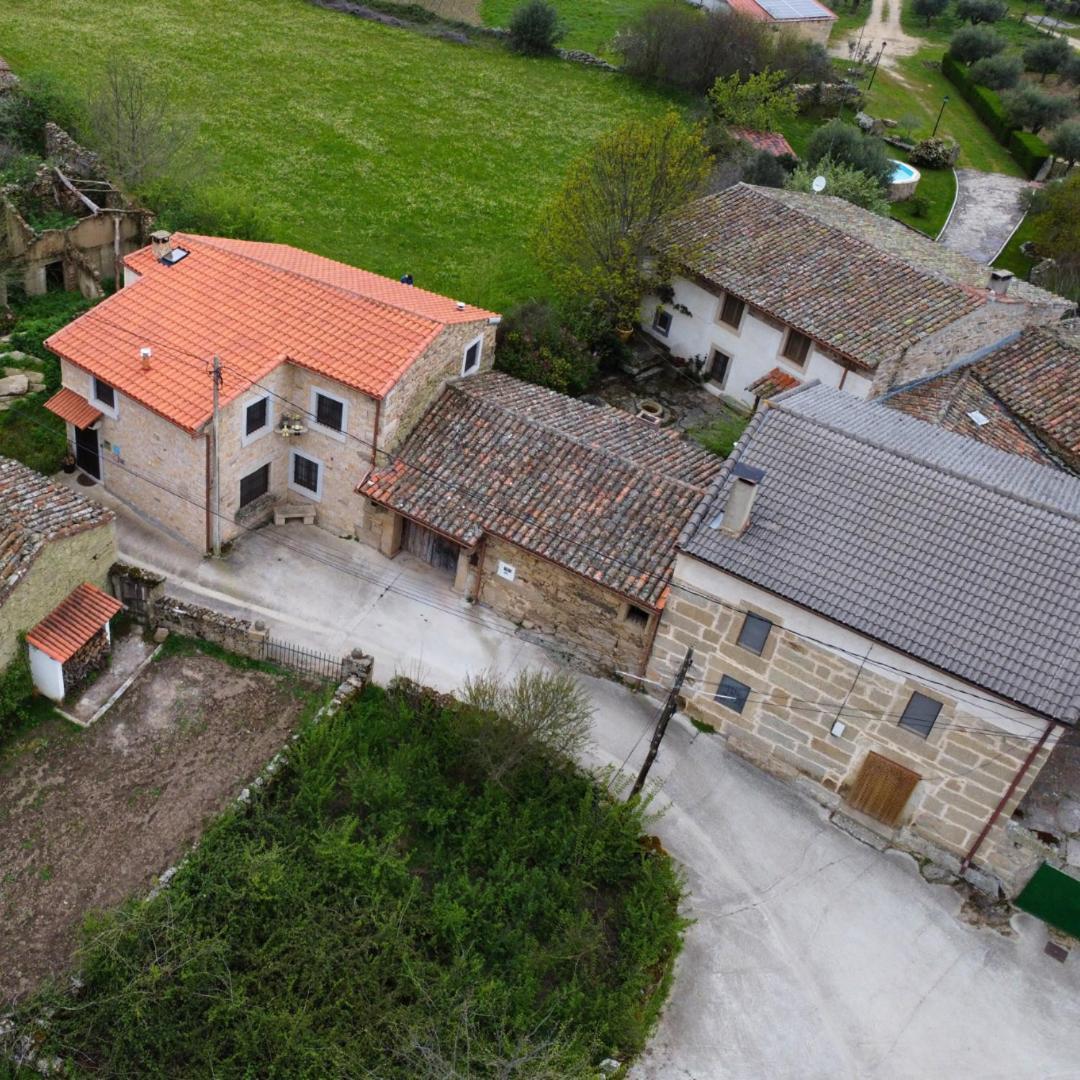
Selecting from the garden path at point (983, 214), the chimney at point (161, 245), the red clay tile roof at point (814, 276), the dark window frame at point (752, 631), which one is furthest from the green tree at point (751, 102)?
the dark window frame at point (752, 631)

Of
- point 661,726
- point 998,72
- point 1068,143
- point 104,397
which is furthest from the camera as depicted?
point 998,72

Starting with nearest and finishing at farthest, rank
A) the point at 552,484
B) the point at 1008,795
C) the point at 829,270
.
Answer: the point at 1008,795 < the point at 552,484 < the point at 829,270

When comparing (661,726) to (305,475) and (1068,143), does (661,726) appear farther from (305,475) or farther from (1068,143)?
(1068,143)

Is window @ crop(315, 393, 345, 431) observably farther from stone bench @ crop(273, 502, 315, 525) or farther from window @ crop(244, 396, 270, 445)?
stone bench @ crop(273, 502, 315, 525)

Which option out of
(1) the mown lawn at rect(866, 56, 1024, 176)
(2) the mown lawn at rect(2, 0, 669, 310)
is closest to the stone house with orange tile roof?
(2) the mown lawn at rect(2, 0, 669, 310)

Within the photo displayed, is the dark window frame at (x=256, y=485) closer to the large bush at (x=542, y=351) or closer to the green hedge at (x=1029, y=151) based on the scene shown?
the large bush at (x=542, y=351)

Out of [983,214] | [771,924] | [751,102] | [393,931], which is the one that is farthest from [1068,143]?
[393,931]
